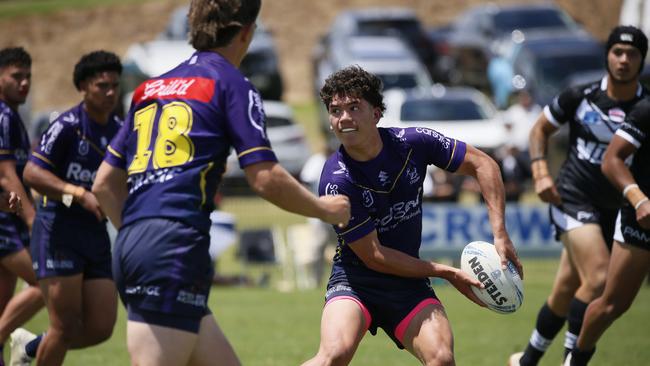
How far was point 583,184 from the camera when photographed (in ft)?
25.1

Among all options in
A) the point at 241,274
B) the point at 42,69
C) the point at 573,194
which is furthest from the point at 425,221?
the point at 42,69

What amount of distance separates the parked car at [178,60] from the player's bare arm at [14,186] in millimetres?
15912

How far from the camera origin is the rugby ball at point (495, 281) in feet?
17.9

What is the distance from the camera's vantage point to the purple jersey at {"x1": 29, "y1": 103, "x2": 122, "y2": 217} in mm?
6727

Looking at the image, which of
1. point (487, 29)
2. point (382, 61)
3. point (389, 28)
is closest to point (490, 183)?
point (382, 61)

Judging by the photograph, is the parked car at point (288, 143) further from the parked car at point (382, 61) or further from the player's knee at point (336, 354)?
the player's knee at point (336, 354)

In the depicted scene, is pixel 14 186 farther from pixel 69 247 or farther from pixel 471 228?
pixel 471 228

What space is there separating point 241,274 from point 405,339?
1027cm

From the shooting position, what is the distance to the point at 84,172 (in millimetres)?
6883

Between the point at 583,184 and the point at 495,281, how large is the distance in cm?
248

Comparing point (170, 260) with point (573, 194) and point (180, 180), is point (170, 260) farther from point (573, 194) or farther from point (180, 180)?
point (573, 194)

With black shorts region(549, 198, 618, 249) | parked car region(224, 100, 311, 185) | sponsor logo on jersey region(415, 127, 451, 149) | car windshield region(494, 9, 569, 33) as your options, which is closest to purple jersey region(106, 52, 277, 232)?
sponsor logo on jersey region(415, 127, 451, 149)

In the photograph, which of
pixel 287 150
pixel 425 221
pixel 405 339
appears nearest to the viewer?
pixel 405 339

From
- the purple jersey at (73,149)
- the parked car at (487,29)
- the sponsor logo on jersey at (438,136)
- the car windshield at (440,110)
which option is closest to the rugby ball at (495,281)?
the sponsor logo on jersey at (438,136)
